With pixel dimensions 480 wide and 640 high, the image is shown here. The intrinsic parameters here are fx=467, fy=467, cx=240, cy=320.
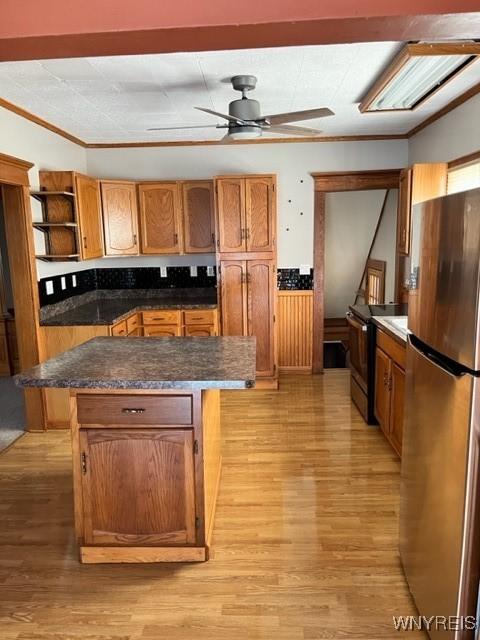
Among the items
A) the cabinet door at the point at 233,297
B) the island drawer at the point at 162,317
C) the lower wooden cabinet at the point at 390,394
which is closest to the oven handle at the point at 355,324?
the lower wooden cabinet at the point at 390,394

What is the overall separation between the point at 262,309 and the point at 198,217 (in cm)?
117

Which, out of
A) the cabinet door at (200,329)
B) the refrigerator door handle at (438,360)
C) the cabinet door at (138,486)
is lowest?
the cabinet door at (138,486)

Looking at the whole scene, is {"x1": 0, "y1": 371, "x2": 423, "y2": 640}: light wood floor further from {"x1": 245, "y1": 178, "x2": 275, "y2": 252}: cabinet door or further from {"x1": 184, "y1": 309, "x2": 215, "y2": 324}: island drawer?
{"x1": 245, "y1": 178, "x2": 275, "y2": 252}: cabinet door

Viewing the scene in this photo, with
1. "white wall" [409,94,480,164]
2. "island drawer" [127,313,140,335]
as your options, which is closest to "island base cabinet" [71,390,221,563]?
"island drawer" [127,313,140,335]

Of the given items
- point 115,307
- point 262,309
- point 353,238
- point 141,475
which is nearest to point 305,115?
point 141,475

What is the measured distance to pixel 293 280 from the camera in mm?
5203

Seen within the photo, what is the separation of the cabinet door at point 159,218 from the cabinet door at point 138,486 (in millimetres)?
2983

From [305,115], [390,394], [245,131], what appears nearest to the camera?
[305,115]

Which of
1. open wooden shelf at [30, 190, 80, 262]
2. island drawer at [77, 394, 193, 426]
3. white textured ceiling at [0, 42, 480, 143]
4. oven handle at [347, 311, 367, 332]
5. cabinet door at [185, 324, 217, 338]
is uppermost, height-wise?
white textured ceiling at [0, 42, 480, 143]

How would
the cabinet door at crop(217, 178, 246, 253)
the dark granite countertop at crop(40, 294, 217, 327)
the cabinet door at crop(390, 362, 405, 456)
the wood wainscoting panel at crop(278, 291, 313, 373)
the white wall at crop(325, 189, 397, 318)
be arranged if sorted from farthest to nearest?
the white wall at crop(325, 189, 397, 318), the wood wainscoting panel at crop(278, 291, 313, 373), the cabinet door at crop(217, 178, 246, 253), the dark granite countertop at crop(40, 294, 217, 327), the cabinet door at crop(390, 362, 405, 456)

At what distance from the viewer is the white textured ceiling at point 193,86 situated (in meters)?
2.62

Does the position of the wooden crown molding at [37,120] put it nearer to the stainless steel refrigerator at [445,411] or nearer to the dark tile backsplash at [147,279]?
the dark tile backsplash at [147,279]
